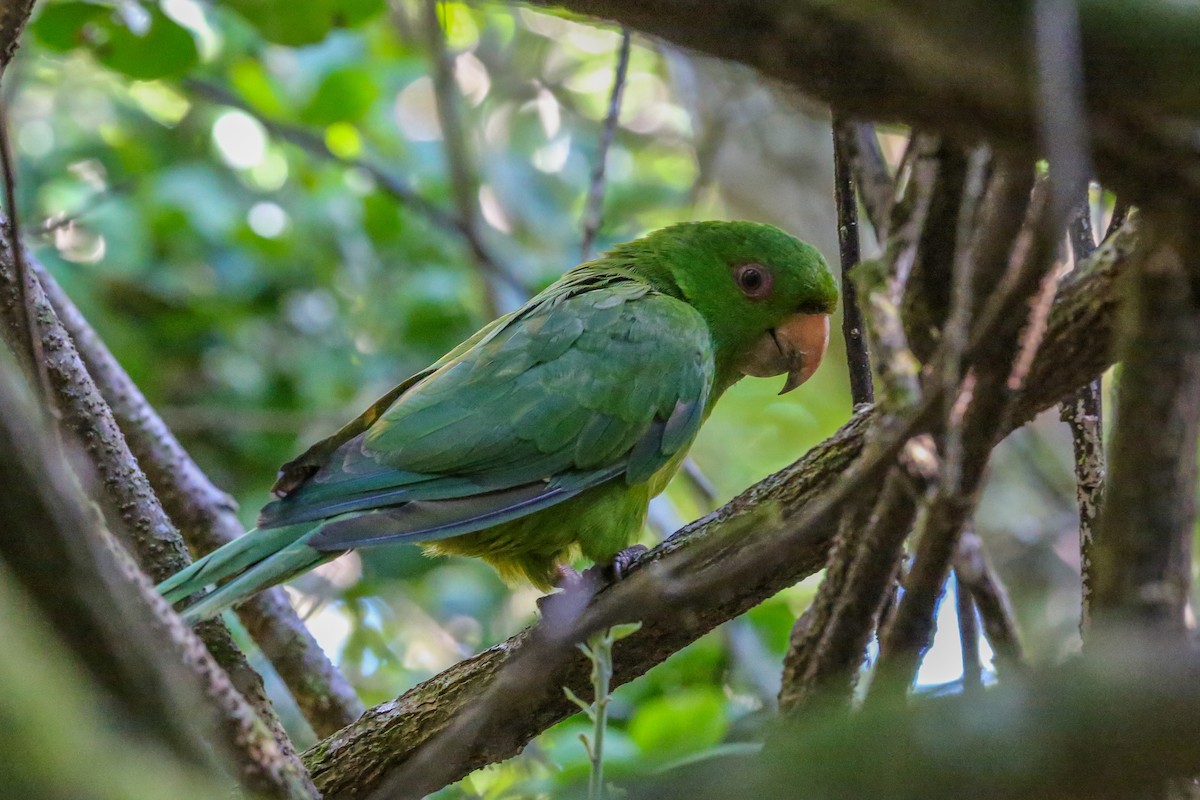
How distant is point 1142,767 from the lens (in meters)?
1.06

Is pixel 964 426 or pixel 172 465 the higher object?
pixel 172 465

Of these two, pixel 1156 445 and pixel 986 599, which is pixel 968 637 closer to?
pixel 986 599

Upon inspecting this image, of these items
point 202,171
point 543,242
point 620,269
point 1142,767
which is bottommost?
point 1142,767

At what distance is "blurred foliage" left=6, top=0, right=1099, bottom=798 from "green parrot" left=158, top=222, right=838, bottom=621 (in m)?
0.83

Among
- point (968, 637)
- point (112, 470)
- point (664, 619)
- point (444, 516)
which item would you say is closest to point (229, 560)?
point (112, 470)

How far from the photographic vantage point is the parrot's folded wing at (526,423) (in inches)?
128

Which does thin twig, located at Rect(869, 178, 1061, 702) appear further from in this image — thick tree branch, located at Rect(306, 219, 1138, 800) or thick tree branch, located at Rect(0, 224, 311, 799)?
thick tree branch, located at Rect(0, 224, 311, 799)

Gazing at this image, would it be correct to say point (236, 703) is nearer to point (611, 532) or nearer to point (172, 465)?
point (611, 532)

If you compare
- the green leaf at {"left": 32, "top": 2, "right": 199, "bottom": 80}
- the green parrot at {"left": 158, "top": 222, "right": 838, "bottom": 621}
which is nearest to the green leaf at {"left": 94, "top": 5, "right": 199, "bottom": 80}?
the green leaf at {"left": 32, "top": 2, "right": 199, "bottom": 80}

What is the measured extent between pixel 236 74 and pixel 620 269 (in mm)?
2863

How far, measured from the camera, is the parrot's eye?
4.16 meters

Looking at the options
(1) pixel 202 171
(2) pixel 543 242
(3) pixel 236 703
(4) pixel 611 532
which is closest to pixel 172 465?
(4) pixel 611 532

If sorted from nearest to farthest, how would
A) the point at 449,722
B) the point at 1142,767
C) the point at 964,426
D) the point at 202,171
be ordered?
the point at 1142,767
the point at 964,426
the point at 449,722
the point at 202,171

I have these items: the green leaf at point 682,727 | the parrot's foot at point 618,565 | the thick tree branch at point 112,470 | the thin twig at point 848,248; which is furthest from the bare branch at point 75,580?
the green leaf at point 682,727
